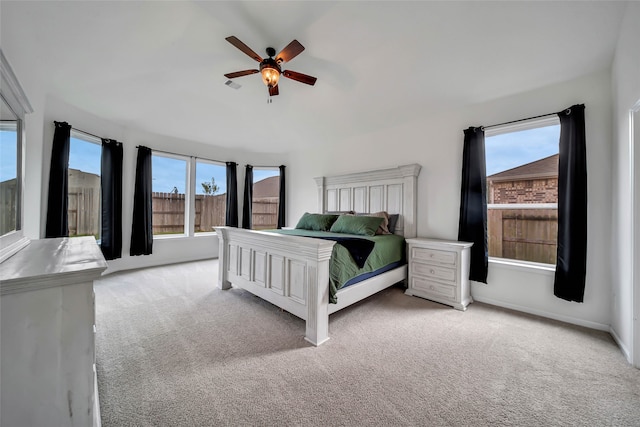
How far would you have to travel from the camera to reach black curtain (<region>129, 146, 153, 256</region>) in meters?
4.03

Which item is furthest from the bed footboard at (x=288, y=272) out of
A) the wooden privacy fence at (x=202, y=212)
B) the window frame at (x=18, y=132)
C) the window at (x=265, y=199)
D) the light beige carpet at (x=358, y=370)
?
the window at (x=265, y=199)

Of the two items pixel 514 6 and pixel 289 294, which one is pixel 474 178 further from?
pixel 289 294

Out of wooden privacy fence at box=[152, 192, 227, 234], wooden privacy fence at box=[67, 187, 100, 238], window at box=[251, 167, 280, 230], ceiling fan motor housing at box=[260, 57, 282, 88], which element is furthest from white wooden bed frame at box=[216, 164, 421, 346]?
wooden privacy fence at box=[67, 187, 100, 238]

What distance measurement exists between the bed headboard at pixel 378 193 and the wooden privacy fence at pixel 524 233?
956 mm

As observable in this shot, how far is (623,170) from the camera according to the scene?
1961mm

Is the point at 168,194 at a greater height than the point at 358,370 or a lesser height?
greater

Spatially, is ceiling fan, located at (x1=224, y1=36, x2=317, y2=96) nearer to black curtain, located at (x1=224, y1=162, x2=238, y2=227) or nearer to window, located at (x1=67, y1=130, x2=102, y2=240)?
window, located at (x1=67, y1=130, x2=102, y2=240)

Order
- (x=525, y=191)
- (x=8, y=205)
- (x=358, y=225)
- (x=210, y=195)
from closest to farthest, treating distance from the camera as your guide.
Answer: (x=8, y=205), (x=525, y=191), (x=358, y=225), (x=210, y=195)

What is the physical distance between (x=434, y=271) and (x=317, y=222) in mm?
1811

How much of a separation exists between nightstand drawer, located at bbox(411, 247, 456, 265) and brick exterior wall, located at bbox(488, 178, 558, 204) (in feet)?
3.09

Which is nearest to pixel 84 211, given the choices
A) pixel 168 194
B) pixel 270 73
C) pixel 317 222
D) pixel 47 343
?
pixel 168 194

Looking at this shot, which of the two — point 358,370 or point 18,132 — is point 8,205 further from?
point 358,370

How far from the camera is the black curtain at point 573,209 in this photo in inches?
89.4

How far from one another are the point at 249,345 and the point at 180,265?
3196mm
